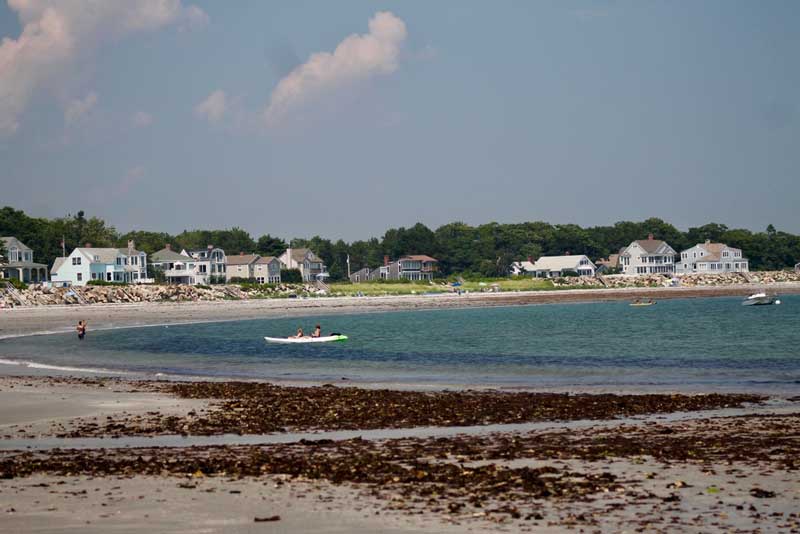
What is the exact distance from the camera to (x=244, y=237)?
19800cm

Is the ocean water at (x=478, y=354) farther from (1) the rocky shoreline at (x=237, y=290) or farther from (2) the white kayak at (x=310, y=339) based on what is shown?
(1) the rocky shoreline at (x=237, y=290)

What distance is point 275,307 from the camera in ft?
390

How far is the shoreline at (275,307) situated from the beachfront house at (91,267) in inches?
813

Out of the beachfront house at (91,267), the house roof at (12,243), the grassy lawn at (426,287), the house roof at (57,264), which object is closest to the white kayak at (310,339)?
A: the beachfront house at (91,267)

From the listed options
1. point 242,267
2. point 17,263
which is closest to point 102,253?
point 17,263

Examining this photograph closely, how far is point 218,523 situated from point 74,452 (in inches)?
269

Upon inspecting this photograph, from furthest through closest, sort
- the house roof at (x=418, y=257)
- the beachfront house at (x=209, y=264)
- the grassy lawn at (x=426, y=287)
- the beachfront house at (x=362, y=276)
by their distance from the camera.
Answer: the beachfront house at (x=362, y=276) < the house roof at (x=418, y=257) < the grassy lawn at (x=426, y=287) < the beachfront house at (x=209, y=264)

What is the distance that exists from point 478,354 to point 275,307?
73.3m

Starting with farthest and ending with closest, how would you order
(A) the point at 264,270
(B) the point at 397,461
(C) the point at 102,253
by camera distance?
(A) the point at 264,270 < (C) the point at 102,253 < (B) the point at 397,461

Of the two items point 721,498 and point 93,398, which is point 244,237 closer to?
point 93,398

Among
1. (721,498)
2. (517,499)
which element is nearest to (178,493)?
(517,499)

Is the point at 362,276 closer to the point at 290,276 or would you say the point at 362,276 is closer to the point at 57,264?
the point at 290,276

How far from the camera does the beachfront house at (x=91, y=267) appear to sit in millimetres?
134375

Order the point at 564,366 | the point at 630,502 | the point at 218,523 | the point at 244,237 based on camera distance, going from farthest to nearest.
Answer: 1. the point at 244,237
2. the point at 564,366
3. the point at 630,502
4. the point at 218,523
